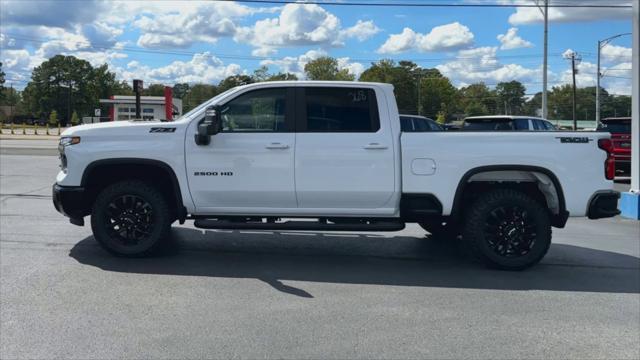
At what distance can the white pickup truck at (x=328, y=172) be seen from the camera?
21.2 feet

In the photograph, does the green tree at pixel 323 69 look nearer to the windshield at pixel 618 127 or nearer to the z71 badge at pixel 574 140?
the windshield at pixel 618 127

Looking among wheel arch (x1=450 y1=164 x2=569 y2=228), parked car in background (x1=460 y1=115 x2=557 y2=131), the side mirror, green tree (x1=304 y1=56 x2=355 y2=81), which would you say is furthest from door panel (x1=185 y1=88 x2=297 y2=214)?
green tree (x1=304 y1=56 x2=355 y2=81)

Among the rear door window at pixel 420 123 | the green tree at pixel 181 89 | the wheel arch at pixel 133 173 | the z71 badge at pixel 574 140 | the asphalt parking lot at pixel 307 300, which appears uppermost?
the green tree at pixel 181 89

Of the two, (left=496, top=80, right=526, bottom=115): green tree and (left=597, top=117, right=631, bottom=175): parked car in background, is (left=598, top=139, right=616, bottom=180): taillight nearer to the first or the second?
(left=597, top=117, right=631, bottom=175): parked car in background

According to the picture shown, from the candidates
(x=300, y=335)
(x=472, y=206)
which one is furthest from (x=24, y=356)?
(x=472, y=206)

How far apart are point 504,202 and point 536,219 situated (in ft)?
1.32

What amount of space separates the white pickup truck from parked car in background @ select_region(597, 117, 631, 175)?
10.6 metres

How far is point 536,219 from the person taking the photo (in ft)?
21.4

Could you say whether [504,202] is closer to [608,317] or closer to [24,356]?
[608,317]

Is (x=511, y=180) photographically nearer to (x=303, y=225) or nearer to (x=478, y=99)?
(x=303, y=225)

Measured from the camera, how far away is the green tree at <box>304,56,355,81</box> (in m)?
86.9

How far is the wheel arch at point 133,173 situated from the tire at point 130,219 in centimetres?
16

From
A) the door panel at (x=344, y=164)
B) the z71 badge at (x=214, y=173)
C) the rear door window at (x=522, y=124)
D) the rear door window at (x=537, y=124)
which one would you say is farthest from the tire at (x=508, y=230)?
the rear door window at (x=537, y=124)

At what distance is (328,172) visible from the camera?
6.55 m
